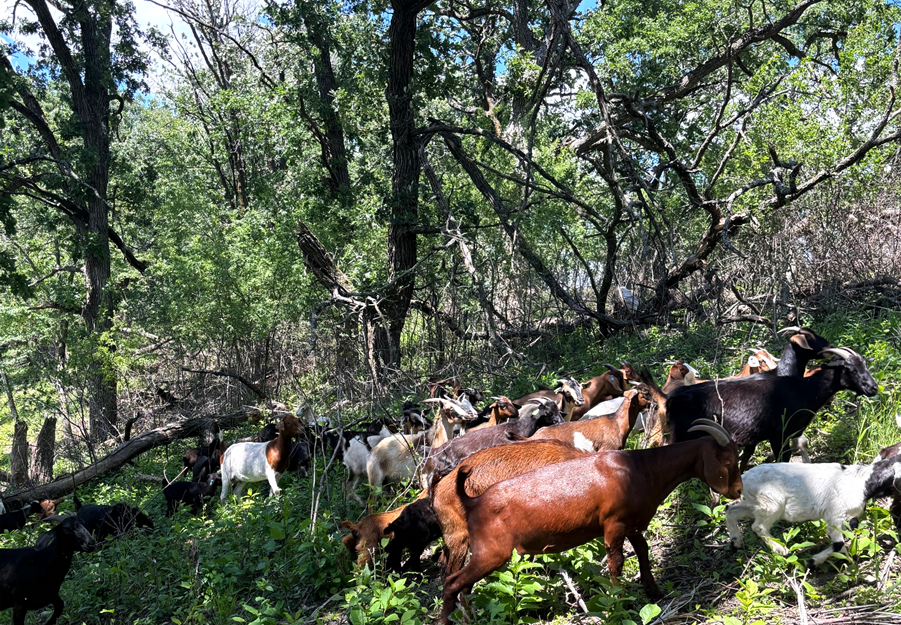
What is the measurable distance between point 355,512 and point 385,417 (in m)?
1.84

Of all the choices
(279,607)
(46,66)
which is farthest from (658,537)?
(46,66)

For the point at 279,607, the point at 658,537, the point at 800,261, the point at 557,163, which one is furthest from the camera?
the point at 557,163

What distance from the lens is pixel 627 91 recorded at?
1541cm

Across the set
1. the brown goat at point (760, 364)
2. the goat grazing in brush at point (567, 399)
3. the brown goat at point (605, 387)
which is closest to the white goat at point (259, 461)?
the goat grazing in brush at point (567, 399)

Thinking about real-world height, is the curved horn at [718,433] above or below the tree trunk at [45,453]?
above

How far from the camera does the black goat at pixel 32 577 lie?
624 centimetres

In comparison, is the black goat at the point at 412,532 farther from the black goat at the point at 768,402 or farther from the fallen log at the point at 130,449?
the fallen log at the point at 130,449

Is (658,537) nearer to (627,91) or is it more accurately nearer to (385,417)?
(385,417)

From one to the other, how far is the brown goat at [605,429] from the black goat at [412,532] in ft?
3.55

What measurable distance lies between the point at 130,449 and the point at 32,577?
5051 millimetres

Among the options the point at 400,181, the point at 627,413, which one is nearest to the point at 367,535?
the point at 627,413

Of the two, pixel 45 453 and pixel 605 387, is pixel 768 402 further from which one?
pixel 45 453

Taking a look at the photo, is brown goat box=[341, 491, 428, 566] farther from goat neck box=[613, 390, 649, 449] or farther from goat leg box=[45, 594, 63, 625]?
goat leg box=[45, 594, 63, 625]

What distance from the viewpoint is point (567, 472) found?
4621 millimetres
